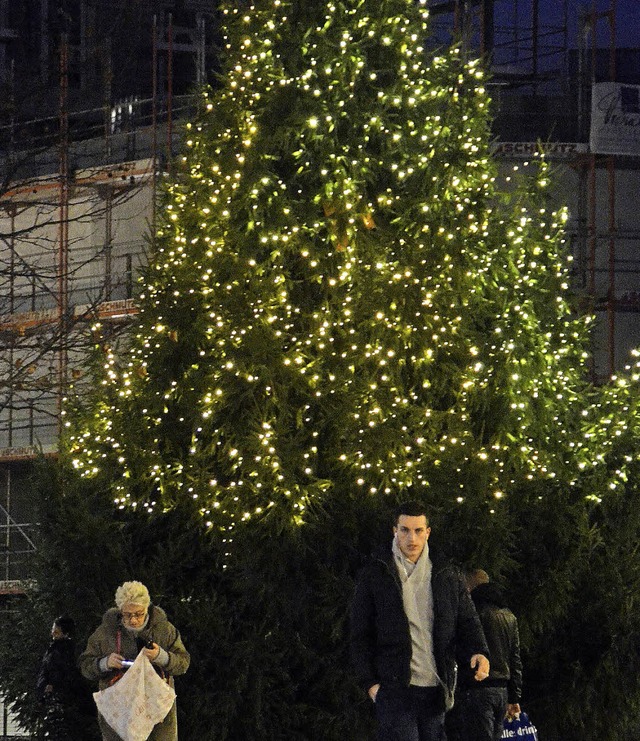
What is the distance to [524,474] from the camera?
560 inches

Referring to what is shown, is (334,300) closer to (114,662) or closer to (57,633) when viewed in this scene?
(57,633)

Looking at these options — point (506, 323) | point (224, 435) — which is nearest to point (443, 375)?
point (506, 323)

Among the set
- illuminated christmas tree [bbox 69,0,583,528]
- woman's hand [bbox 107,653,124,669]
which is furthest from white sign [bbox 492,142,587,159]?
woman's hand [bbox 107,653,124,669]

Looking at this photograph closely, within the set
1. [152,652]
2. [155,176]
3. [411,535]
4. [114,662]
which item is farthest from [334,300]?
[155,176]

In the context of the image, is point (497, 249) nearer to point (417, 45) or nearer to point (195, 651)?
point (417, 45)

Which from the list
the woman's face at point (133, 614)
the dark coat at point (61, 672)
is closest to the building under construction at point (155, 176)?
the dark coat at point (61, 672)

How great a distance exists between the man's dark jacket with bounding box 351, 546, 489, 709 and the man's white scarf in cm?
3

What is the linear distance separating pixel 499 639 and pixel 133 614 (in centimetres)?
249

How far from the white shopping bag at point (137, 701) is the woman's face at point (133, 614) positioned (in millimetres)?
184

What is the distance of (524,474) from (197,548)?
259 centimetres

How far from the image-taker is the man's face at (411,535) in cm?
911

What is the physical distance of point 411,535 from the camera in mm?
9133

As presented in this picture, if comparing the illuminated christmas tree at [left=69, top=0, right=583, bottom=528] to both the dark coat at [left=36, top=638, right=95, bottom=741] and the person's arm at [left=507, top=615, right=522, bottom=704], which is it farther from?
the person's arm at [left=507, top=615, right=522, bottom=704]

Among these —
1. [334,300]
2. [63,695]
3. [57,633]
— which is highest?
[334,300]
